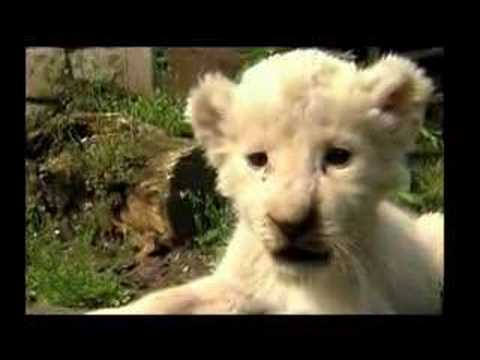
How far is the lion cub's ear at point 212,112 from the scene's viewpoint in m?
3.18

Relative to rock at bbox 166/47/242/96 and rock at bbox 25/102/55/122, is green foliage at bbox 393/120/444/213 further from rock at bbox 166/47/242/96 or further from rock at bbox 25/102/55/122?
rock at bbox 25/102/55/122

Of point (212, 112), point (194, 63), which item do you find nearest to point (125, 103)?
point (194, 63)

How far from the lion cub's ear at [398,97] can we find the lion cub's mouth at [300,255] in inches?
11.8

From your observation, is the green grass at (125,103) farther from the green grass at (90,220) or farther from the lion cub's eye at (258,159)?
the lion cub's eye at (258,159)

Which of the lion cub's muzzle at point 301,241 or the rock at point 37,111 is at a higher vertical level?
the rock at point 37,111

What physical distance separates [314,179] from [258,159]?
0.13 metres

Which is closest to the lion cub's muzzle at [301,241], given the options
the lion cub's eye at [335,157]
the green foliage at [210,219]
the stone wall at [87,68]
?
the lion cub's eye at [335,157]

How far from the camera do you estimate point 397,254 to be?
3.17 metres

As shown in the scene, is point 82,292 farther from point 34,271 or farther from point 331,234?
point 331,234

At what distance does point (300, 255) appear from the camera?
3104 millimetres

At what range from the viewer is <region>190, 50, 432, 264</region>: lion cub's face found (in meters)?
3.05

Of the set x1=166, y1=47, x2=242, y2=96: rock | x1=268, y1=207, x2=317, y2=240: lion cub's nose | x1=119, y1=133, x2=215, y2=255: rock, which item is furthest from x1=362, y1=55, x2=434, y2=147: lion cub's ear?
x1=119, y1=133, x2=215, y2=255: rock
